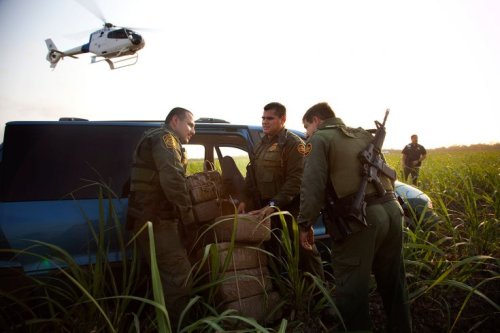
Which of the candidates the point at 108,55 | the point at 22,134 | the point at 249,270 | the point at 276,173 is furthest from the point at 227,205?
the point at 108,55

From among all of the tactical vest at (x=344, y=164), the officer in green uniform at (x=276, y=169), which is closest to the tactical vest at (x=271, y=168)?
the officer in green uniform at (x=276, y=169)

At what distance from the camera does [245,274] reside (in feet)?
6.68

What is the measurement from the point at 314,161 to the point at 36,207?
6.12ft

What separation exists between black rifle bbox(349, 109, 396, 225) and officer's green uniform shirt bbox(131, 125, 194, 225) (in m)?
1.10

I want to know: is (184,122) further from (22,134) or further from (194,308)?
(194,308)

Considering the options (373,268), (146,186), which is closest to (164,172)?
(146,186)

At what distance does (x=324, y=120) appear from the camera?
212cm

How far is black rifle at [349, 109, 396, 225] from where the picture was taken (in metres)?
1.78

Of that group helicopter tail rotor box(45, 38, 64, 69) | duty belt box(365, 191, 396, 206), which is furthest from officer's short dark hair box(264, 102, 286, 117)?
helicopter tail rotor box(45, 38, 64, 69)

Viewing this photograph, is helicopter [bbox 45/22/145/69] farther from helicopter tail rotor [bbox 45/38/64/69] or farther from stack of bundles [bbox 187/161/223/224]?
stack of bundles [bbox 187/161/223/224]

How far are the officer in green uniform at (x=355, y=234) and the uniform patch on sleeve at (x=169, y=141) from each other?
3.05 feet

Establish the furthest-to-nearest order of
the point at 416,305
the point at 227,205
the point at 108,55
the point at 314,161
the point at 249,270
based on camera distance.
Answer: the point at 108,55 < the point at 227,205 < the point at 416,305 < the point at 249,270 < the point at 314,161

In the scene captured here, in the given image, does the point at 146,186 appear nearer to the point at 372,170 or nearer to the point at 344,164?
the point at 344,164

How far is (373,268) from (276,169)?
1137 mm
